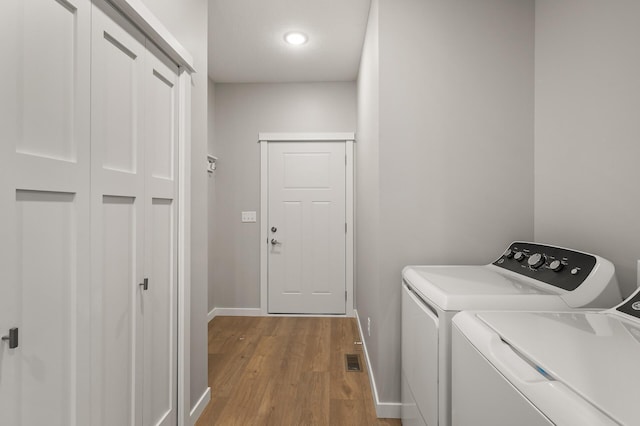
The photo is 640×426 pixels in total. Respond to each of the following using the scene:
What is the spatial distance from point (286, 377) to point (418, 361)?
4.02 feet

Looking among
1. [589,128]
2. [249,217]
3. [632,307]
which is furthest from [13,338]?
[249,217]

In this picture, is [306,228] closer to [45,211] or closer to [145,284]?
[145,284]

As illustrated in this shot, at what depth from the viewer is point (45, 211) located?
895mm

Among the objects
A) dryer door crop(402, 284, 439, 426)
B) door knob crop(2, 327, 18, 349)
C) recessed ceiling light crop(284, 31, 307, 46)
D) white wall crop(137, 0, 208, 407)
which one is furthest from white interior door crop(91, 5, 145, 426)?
recessed ceiling light crop(284, 31, 307, 46)

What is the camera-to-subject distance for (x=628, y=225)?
1.25 meters

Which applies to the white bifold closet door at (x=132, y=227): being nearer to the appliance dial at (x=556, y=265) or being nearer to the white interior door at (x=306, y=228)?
the appliance dial at (x=556, y=265)

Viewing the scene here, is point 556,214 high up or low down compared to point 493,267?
up

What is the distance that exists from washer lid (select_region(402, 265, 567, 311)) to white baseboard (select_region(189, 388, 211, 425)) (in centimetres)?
138

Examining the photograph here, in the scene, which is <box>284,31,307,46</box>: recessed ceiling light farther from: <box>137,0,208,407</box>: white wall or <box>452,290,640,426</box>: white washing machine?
<box>452,290,640,426</box>: white washing machine

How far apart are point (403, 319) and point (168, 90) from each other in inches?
65.9

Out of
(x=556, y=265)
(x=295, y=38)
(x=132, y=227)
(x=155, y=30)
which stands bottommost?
(x=556, y=265)

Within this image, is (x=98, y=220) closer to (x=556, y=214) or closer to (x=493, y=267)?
(x=493, y=267)

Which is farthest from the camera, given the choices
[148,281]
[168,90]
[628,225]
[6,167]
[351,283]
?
[351,283]

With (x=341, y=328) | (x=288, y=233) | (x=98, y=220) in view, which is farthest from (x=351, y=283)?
(x=98, y=220)
